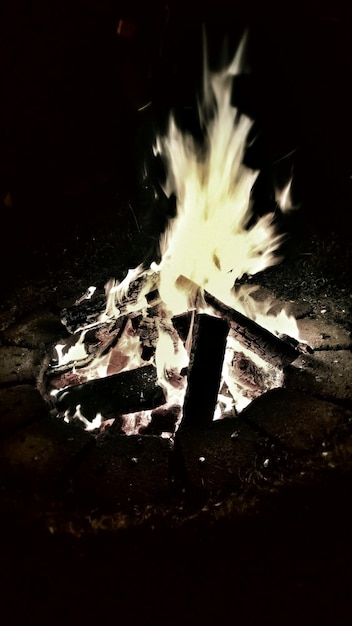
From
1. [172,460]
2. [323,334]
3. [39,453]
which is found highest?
[39,453]

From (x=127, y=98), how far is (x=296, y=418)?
3649 millimetres

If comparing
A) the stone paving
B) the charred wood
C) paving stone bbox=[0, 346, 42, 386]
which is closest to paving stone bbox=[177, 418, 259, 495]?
the stone paving

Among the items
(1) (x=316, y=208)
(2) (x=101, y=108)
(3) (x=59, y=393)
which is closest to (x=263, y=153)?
(1) (x=316, y=208)

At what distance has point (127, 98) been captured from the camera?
4.48 m

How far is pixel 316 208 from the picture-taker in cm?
443

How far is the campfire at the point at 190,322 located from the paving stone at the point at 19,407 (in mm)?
138

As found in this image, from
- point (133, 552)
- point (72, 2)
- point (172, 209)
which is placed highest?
point (72, 2)

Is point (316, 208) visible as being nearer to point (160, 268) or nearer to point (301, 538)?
point (160, 268)

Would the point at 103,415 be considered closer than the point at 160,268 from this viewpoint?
Yes

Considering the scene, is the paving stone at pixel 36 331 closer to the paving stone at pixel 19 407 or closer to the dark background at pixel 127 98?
the paving stone at pixel 19 407

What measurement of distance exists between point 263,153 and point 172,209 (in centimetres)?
113

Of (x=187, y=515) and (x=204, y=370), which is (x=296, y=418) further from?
(x=187, y=515)

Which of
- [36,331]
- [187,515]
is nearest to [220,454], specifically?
[187,515]

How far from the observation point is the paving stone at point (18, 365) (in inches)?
106
